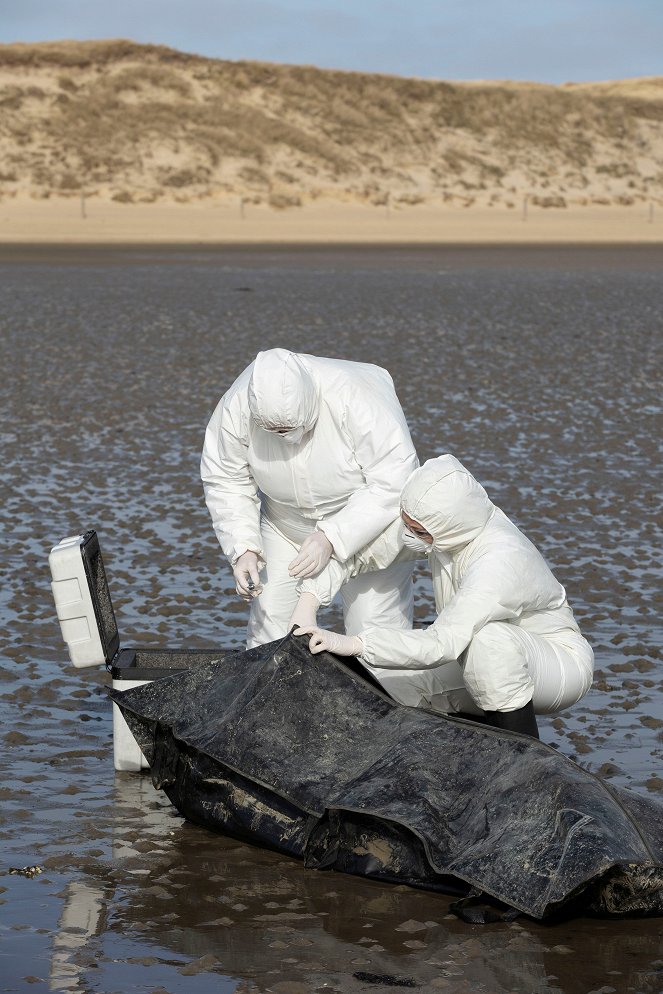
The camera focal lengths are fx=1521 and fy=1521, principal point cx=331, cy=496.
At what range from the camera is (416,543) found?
5605 millimetres

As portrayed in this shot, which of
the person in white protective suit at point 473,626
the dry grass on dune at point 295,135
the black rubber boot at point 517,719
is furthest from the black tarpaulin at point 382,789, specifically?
the dry grass on dune at point 295,135

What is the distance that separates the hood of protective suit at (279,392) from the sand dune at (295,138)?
143 feet

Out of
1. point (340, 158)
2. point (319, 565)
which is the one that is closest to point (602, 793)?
point (319, 565)

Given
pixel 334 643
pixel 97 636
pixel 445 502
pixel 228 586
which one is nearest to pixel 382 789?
pixel 334 643

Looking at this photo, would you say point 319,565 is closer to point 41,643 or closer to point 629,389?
point 41,643

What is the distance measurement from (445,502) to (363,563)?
73 cm

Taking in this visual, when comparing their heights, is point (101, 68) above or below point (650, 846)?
above

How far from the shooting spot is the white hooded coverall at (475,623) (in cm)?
513

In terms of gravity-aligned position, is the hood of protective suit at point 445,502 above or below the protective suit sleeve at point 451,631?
above

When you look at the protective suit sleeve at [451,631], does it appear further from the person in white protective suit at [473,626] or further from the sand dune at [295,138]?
the sand dune at [295,138]

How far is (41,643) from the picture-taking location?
298 inches

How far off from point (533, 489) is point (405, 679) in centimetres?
571

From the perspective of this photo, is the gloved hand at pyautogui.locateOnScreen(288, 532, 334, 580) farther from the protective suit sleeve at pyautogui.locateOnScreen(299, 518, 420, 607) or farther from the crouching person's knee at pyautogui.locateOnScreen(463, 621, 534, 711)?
the crouching person's knee at pyautogui.locateOnScreen(463, 621, 534, 711)

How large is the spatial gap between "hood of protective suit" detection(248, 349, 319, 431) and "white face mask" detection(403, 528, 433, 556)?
57 cm
